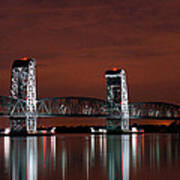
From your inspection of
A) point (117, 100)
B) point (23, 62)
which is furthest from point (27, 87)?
point (117, 100)

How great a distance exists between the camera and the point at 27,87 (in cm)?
9406

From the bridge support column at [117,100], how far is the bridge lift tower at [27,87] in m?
26.3

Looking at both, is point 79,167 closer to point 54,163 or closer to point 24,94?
point 54,163

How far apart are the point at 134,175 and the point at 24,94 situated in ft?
250

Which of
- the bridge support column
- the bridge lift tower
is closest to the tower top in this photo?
the bridge lift tower

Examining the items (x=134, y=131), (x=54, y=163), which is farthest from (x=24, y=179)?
(x=134, y=131)

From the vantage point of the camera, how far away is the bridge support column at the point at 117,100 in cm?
11606

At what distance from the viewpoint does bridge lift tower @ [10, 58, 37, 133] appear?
9350cm

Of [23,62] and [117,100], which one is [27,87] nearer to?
[23,62]

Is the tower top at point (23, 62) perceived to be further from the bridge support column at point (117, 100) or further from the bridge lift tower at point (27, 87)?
the bridge support column at point (117, 100)

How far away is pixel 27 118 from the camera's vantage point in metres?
93.1

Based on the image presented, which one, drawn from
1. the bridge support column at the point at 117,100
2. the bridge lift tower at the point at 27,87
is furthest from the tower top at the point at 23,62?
the bridge support column at the point at 117,100

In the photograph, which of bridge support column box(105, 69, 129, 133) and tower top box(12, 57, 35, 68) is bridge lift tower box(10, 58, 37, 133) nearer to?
tower top box(12, 57, 35, 68)

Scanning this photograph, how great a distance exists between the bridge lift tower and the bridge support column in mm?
26258
